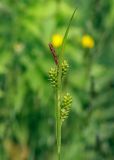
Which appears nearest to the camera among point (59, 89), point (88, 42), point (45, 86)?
point (59, 89)

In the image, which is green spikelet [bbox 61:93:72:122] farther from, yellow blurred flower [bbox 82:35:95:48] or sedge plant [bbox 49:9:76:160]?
yellow blurred flower [bbox 82:35:95:48]

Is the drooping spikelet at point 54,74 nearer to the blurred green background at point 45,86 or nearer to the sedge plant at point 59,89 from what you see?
the sedge plant at point 59,89

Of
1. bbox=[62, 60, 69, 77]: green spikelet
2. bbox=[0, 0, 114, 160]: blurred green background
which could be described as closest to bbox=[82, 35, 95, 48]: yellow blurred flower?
bbox=[0, 0, 114, 160]: blurred green background

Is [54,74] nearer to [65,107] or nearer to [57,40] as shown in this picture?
[65,107]

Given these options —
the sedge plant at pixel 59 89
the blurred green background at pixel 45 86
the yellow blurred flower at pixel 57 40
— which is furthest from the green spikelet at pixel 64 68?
the yellow blurred flower at pixel 57 40

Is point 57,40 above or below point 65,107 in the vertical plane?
above

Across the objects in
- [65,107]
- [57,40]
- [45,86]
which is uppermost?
[57,40]

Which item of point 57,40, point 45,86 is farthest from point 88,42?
point 45,86

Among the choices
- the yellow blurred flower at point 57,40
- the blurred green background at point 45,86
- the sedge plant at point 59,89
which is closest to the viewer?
the sedge plant at point 59,89

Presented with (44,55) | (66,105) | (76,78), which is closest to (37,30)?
(44,55)
